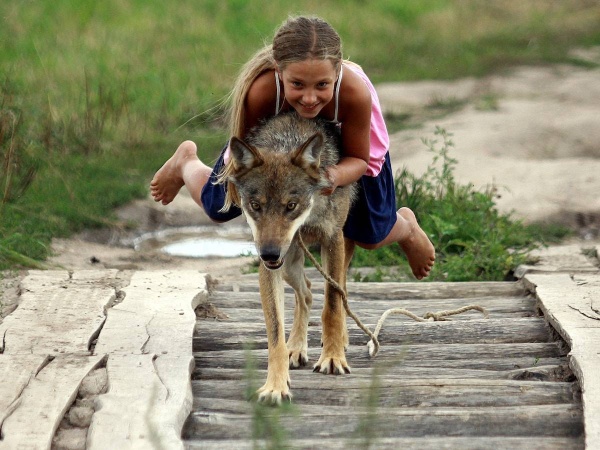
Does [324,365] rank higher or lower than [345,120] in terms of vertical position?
lower

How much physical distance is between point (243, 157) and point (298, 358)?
106 centimetres

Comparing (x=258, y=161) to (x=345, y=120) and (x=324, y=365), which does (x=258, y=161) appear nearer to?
(x=345, y=120)

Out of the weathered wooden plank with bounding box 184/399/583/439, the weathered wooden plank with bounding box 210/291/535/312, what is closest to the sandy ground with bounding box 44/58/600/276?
the weathered wooden plank with bounding box 210/291/535/312

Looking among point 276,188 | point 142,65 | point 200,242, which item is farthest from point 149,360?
point 142,65

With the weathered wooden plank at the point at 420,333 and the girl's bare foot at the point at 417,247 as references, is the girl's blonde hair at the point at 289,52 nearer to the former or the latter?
the weathered wooden plank at the point at 420,333

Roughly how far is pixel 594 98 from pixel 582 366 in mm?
9474

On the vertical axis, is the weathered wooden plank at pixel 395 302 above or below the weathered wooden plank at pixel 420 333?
below

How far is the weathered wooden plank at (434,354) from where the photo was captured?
488 centimetres

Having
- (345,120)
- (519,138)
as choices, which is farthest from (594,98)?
(345,120)

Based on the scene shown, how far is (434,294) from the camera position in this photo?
20.6 feet

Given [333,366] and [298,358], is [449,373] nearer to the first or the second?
[333,366]

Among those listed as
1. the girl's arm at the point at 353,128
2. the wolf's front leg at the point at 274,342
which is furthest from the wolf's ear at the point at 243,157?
the wolf's front leg at the point at 274,342

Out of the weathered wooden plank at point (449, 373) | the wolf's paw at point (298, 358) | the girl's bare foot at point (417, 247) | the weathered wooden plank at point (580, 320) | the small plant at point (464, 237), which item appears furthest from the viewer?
the small plant at point (464, 237)

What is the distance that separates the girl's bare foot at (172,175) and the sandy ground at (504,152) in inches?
61.2
